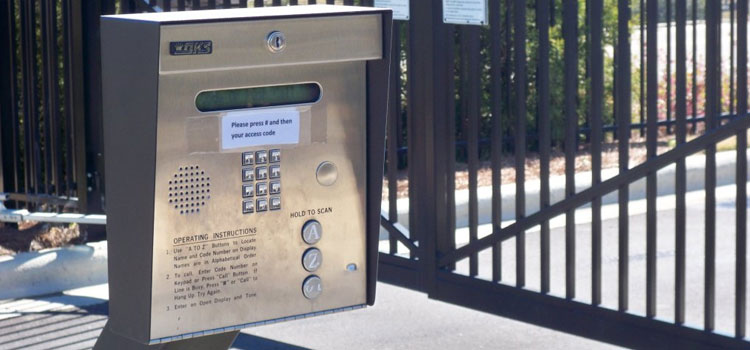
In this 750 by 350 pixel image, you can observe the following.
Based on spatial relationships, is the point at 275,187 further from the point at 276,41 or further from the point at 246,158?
the point at 276,41

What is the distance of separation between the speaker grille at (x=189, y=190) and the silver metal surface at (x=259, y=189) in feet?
0.04

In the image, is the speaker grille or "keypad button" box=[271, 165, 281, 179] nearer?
the speaker grille

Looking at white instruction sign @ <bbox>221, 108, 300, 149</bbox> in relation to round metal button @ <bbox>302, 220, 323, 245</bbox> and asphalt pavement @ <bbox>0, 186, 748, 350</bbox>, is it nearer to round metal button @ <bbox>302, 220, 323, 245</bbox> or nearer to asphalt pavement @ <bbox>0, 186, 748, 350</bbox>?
round metal button @ <bbox>302, 220, 323, 245</bbox>

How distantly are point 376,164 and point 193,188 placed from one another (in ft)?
1.63

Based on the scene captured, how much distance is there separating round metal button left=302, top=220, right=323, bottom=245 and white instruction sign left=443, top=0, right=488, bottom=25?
8.09 ft

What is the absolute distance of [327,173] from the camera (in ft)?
9.36

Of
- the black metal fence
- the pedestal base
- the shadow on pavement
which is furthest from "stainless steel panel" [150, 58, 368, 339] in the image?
the shadow on pavement

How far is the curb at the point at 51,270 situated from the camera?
21.0 feet

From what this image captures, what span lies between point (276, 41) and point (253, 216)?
1.28ft

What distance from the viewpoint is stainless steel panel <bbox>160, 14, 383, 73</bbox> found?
2576 millimetres

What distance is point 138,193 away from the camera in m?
2.61

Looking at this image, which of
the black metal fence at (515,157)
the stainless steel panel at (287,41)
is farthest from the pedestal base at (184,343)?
the black metal fence at (515,157)

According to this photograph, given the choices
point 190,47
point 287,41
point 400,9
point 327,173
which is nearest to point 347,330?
point 400,9

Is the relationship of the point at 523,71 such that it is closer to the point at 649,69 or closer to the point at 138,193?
the point at 649,69
